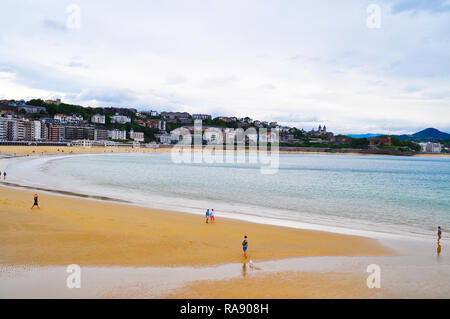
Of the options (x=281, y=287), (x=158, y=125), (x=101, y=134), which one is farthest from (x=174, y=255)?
(x=158, y=125)

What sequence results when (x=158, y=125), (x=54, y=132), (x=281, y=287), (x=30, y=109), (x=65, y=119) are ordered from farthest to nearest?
(x=158, y=125), (x=30, y=109), (x=65, y=119), (x=54, y=132), (x=281, y=287)

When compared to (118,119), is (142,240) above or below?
below

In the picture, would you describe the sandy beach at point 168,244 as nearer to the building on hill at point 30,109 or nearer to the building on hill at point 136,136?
the building on hill at point 136,136

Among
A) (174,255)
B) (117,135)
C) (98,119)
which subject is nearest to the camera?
(174,255)

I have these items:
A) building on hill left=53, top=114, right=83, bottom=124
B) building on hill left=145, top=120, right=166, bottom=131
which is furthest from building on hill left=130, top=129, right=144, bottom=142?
building on hill left=145, top=120, right=166, bottom=131

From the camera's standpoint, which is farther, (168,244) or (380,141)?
(380,141)

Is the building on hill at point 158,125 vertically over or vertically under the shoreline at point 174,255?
over

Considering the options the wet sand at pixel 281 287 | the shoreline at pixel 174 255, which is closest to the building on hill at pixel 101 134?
the shoreline at pixel 174 255

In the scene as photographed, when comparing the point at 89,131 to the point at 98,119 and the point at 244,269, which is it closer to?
the point at 98,119

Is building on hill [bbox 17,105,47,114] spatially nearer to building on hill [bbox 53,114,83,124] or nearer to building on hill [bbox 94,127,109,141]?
building on hill [bbox 53,114,83,124]

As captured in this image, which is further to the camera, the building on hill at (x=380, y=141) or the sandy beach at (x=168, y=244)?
the building on hill at (x=380, y=141)

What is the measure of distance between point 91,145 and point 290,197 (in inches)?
4623

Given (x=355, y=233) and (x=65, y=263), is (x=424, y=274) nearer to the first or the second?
(x=355, y=233)

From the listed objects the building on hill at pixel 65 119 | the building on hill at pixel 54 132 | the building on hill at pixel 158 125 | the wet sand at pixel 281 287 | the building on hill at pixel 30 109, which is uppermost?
the building on hill at pixel 30 109
